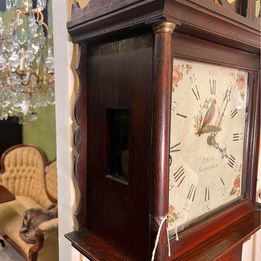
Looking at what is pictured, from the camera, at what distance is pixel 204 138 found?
29.2 inches

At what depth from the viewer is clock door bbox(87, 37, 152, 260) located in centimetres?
64

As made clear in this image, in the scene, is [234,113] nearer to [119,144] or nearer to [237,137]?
[237,137]

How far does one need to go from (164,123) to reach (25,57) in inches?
68.4

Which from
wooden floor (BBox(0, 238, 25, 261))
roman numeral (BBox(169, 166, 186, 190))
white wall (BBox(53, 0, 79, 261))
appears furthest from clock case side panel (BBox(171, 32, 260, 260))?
wooden floor (BBox(0, 238, 25, 261))

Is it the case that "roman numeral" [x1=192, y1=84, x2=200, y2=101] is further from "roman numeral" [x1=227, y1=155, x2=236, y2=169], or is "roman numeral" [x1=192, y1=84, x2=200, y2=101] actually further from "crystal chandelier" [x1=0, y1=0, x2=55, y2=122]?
"crystal chandelier" [x1=0, y1=0, x2=55, y2=122]

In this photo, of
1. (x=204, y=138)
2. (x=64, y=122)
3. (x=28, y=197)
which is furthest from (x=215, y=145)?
(x=28, y=197)

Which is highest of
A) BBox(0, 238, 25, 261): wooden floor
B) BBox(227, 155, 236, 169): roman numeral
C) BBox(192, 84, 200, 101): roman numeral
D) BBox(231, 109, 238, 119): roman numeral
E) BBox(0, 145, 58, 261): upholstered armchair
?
BBox(192, 84, 200, 101): roman numeral

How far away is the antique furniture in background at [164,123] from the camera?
59 cm

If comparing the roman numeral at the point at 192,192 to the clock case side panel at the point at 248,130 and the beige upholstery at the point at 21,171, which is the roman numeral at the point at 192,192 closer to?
the clock case side panel at the point at 248,130

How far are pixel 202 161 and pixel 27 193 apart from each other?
2730 mm

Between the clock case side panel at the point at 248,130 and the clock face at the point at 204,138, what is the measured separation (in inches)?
0.8

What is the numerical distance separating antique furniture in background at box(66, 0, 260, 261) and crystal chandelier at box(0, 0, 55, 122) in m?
1.39

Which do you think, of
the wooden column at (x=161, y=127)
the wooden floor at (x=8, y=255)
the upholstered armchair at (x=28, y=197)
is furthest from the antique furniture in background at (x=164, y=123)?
the wooden floor at (x=8, y=255)

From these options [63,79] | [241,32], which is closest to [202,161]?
[241,32]
